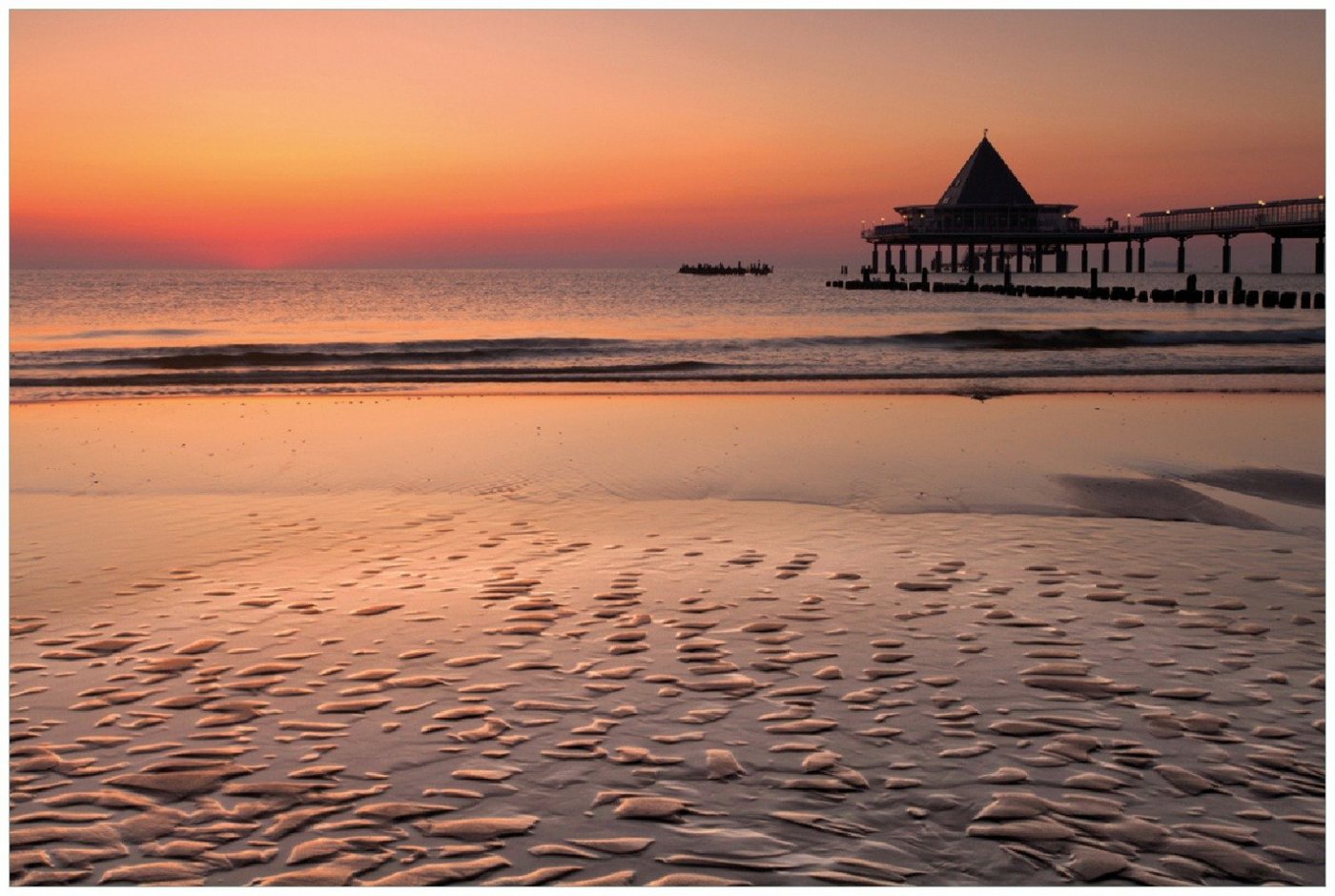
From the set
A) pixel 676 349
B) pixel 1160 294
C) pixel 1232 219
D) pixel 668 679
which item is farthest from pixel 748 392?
pixel 1232 219

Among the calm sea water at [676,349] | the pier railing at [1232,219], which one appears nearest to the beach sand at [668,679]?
the calm sea water at [676,349]

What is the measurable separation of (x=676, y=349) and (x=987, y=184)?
94689 mm

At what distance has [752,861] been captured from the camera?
3594 millimetres

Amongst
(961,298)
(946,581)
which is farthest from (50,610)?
(961,298)

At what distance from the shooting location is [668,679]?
16.9 ft

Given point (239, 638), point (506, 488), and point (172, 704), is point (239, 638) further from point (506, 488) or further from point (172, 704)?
point (506, 488)

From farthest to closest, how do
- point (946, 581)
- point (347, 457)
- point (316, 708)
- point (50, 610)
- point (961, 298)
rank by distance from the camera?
point (961, 298)
point (347, 457)
point (946, 581)
point (50, 610)
point (316, 708)

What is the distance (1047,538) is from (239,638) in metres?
5.37

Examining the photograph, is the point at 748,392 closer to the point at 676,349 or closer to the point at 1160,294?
the point at 676,349

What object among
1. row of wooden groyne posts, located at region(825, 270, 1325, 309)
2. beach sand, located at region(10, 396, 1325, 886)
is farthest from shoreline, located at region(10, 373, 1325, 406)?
row of wooden groyne posts, located at region(825, 270, 1325, 309)

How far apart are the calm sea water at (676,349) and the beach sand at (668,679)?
11.8 metres

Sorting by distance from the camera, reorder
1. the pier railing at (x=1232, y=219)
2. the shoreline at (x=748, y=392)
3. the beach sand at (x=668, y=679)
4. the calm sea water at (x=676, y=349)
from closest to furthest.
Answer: the beach sand at (x=668, y=679) → the shoreline at (x=748, y=392) → the calm sea water at (x=676, y=349) → the pier railing at (x=1232, y=219)

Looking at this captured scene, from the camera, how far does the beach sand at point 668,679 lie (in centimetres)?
372

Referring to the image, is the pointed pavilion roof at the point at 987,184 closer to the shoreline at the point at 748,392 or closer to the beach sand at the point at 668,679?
the shoreline at the point at 748,392
